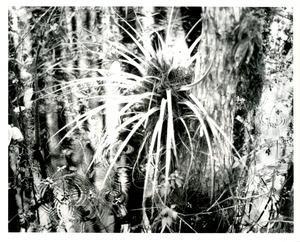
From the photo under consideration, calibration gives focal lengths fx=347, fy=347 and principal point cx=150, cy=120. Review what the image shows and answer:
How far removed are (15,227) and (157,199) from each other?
812 millimetres

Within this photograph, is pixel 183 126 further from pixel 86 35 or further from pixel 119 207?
pixel 86 35

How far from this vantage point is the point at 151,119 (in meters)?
1.95

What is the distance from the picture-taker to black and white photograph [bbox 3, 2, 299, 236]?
1.95 metres

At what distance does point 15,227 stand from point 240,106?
1.44 m

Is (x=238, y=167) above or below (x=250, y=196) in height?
above

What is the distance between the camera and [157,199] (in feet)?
6.36

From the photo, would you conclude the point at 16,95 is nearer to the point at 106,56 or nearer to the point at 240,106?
the point at 106,56

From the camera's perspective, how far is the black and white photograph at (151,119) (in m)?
1.95

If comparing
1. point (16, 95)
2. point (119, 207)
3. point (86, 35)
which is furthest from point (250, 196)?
point (16, 95)

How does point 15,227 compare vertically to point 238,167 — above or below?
below

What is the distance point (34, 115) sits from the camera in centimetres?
196

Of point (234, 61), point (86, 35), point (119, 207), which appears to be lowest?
point (119, 207)

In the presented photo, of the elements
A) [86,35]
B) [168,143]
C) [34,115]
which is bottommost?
[168,143]
